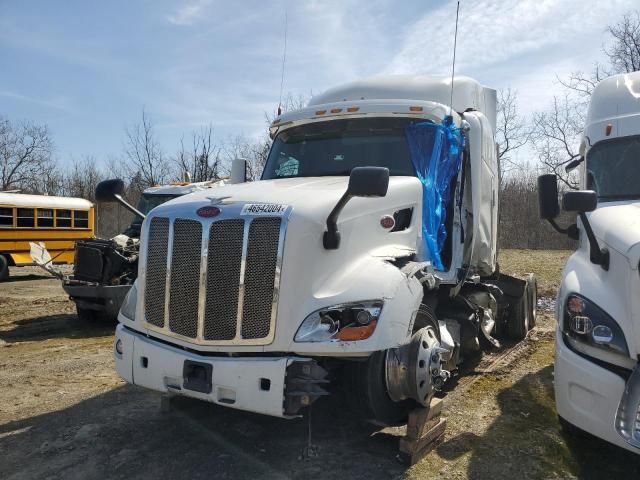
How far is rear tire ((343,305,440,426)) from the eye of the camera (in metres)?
3.70

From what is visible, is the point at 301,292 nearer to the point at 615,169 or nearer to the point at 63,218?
the point at 615,169

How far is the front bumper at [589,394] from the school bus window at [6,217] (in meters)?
16.5

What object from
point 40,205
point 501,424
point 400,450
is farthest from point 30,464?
point 40,205

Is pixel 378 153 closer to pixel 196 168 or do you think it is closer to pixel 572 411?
pixel 572 411

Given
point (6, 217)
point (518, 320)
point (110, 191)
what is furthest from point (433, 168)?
point (6, 217)

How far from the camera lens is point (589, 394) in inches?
131

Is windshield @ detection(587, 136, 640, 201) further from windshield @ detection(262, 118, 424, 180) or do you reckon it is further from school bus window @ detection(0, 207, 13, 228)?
school bus window @ detection(0, 207, 13, 228)

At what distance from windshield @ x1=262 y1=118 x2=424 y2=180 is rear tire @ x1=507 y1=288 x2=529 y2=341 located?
13.3ft

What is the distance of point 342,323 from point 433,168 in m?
2.11

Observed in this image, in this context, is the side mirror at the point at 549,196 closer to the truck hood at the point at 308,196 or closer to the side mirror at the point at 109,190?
the truck hood at the point at 308,196

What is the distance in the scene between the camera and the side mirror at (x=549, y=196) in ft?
14.5

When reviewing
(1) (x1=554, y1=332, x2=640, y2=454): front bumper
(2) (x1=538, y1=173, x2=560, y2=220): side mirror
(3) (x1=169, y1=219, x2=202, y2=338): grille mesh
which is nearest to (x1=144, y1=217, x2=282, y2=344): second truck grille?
(3) (x1=169, y1=219, x2=202, y2=338): grille mesh

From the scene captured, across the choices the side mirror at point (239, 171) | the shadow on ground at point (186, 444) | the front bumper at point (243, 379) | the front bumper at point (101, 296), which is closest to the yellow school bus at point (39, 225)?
the front bumper at point (101, 296)

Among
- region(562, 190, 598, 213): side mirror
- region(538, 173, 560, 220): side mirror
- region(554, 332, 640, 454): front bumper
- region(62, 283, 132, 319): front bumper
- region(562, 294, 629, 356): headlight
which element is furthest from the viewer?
region(62, 283, 132, 319): front bumper
